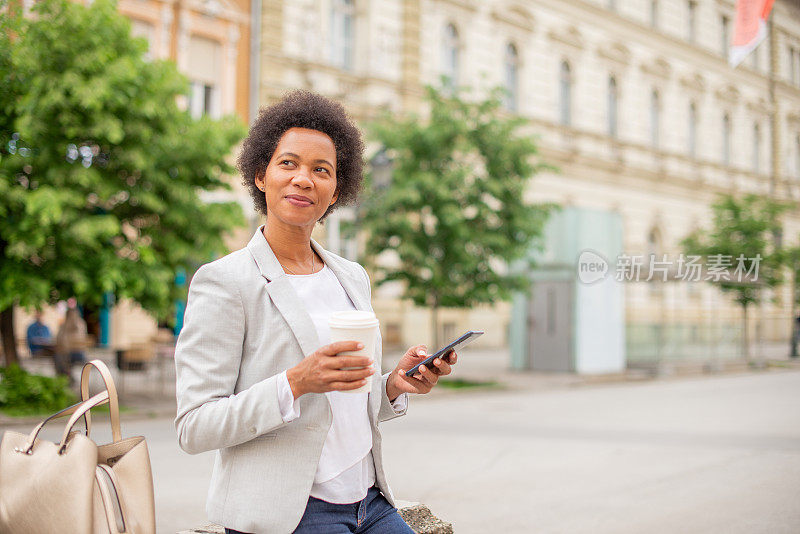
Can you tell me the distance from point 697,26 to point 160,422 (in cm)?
2956

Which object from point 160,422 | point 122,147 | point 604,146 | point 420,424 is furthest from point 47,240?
point 604,146

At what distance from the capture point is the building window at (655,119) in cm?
3384

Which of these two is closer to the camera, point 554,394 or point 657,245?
point 554,394

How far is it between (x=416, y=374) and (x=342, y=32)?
75.5 ft

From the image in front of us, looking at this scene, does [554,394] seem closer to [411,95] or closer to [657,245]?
[411,95]

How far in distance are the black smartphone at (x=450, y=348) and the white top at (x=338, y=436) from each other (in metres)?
0.17

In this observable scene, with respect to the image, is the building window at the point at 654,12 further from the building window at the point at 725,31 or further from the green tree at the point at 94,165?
the green tree at the point at 94,165

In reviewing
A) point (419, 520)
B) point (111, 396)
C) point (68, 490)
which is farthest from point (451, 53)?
point (68, 490)

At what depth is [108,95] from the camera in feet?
37.0

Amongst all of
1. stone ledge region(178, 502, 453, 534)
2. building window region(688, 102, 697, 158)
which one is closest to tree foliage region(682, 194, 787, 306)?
building window region(688, 102, 697, 158)

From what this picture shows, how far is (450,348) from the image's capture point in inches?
95.9

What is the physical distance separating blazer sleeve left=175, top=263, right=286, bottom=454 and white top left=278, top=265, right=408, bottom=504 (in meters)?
0.25

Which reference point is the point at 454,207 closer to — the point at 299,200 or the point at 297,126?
the point at 297,126

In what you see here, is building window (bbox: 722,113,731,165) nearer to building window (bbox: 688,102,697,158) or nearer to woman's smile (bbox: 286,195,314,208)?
building window (bbox: 688,102,697,158)
